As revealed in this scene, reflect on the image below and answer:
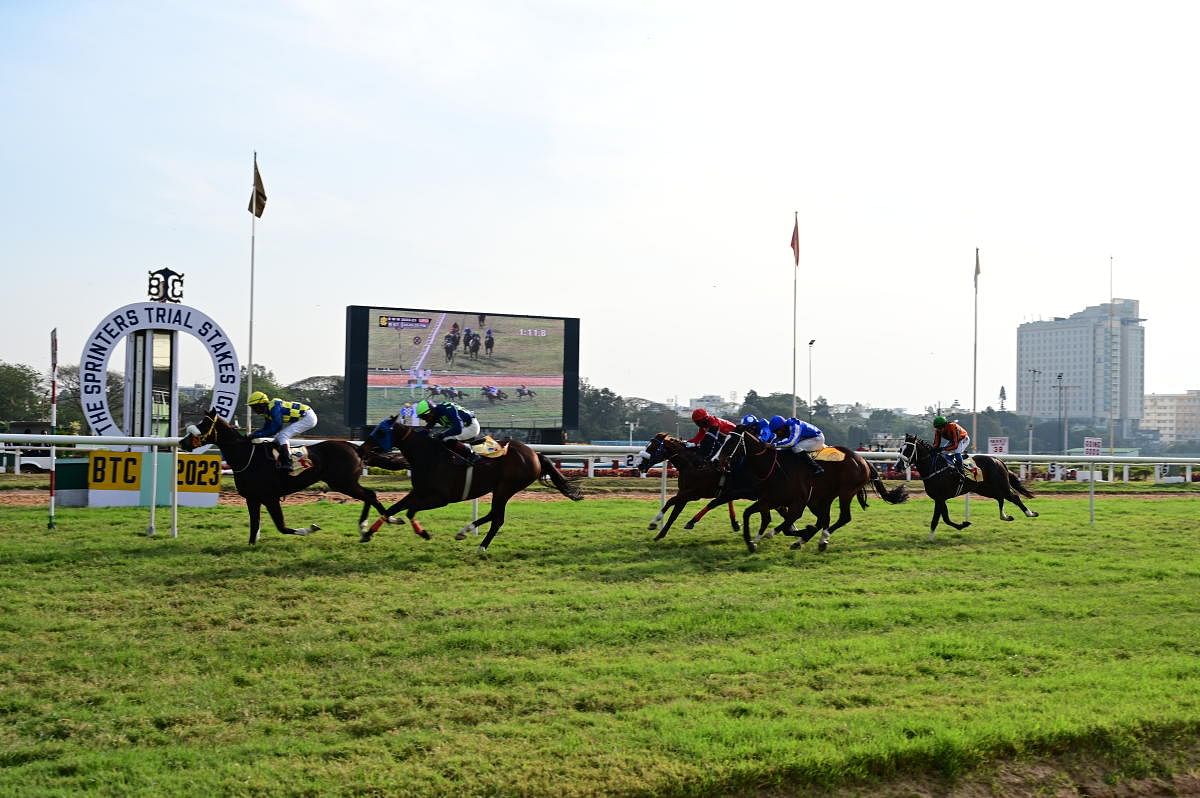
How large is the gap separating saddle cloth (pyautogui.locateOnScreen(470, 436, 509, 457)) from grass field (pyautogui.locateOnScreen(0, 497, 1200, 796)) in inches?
35.5

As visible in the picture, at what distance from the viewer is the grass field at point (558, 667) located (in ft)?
15.0

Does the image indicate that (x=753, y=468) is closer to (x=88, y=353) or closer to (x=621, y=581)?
(x=621, y=581)

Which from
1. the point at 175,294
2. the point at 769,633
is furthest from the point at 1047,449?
the point at 769,633

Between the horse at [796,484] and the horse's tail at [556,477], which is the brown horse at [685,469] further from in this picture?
the horse's tail at [556,477]

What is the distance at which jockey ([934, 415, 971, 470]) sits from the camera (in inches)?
520

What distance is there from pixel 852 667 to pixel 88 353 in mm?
11934

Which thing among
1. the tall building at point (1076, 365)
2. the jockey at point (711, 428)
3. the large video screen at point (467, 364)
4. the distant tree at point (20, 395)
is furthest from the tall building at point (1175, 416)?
the jockey at point (711, 428)

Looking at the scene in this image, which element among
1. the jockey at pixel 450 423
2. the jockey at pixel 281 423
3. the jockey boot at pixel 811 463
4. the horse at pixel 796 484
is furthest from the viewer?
the jockey boot at pixel 811 463

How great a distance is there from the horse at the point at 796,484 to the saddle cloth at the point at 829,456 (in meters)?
0.02

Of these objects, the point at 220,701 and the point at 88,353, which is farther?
the point at 88,353

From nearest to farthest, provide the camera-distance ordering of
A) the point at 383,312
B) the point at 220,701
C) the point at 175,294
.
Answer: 1. the point at 220,701
2. the point at 175,294
3. the point at 383,312

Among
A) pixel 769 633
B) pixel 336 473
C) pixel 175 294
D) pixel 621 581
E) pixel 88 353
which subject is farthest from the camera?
pixel 175 294

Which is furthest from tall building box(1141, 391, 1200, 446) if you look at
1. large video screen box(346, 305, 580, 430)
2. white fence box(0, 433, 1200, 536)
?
white fence box(0, 433, 1200, 536)

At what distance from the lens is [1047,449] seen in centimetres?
8231
